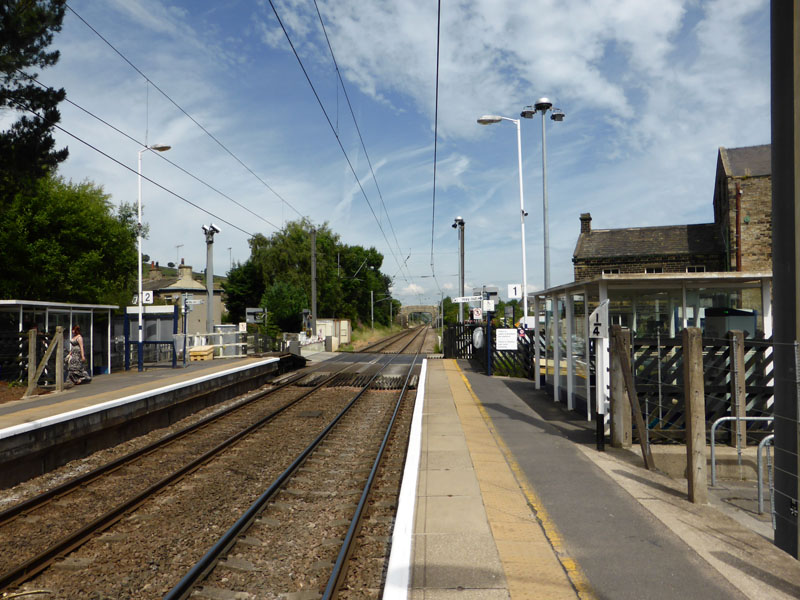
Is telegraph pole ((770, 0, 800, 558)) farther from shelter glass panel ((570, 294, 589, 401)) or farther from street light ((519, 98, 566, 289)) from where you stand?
street light ((519, 98, 566, 289))

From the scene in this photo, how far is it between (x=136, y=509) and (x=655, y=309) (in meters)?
9.21

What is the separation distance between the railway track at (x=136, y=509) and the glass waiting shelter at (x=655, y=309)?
4.66 meters

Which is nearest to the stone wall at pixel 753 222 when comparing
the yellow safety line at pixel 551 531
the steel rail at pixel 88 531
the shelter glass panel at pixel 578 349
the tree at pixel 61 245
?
the shelter glass panel at pixel 578 349

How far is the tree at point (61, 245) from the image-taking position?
22.8m

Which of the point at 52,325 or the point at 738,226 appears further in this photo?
the point at 738,226

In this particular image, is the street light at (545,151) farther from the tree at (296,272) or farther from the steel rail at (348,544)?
the tree at (296,272)

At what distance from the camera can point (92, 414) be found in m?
10.3

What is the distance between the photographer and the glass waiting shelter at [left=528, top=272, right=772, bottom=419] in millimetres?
9180

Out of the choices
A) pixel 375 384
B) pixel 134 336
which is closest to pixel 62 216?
pixel 134 336

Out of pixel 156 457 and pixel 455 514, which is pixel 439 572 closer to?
pixel 455 514

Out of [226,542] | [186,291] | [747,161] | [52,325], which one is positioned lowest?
[226,542]

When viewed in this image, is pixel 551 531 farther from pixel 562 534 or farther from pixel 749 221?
pixel 749 221

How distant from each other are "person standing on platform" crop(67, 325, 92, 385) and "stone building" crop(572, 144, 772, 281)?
22253 mm

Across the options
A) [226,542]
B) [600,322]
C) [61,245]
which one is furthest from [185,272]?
[226,542]
